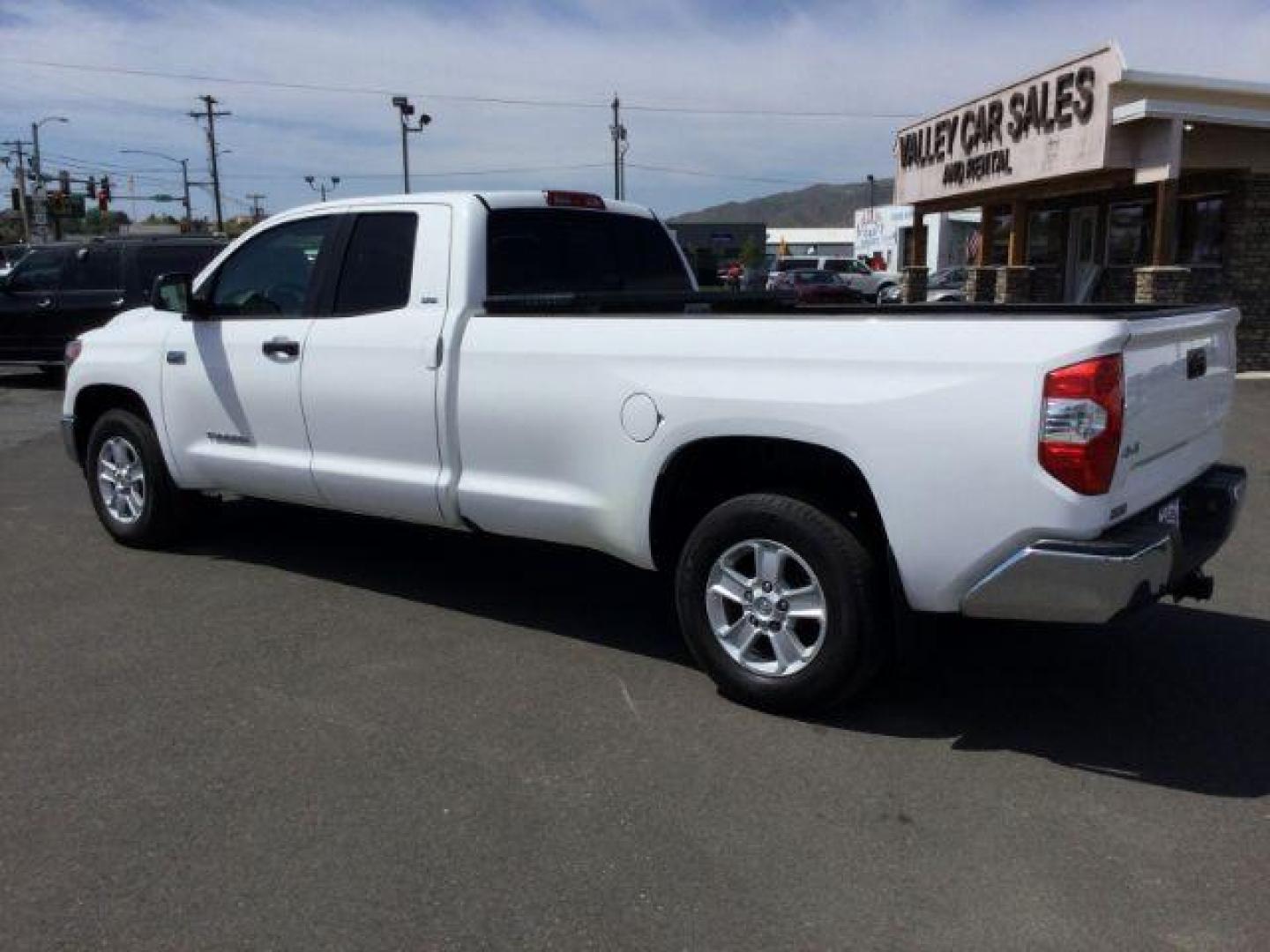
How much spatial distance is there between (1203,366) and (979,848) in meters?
2.01

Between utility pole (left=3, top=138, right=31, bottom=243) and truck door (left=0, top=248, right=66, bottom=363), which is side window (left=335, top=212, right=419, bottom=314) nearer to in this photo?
truck door (left=0, top=248, right=66, bottom=363)

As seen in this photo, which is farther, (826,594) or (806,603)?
(806,603)

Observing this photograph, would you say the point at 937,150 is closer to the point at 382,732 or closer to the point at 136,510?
the point at 136,510

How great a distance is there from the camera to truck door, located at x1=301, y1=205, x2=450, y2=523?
501cm

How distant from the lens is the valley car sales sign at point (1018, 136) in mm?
16344

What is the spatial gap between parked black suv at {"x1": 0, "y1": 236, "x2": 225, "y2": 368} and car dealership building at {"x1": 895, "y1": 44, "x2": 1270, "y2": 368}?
1245cm

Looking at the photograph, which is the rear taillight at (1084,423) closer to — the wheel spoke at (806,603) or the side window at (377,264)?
the wheel spoke at (806,603)

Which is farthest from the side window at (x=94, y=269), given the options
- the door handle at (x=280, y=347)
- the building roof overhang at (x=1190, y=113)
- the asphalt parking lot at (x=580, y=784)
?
the building roof overhang at (x=1190, y=113)

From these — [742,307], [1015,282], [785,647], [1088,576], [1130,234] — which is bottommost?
[785,647]

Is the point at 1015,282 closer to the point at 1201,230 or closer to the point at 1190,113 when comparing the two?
the point at 1201,230

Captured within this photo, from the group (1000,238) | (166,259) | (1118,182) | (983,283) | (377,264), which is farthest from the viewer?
(1000,238)

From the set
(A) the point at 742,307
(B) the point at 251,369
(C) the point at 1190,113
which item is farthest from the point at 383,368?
(C) the point at 1190,113

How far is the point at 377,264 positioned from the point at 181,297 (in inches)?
56.2

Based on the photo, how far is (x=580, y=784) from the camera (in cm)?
372
